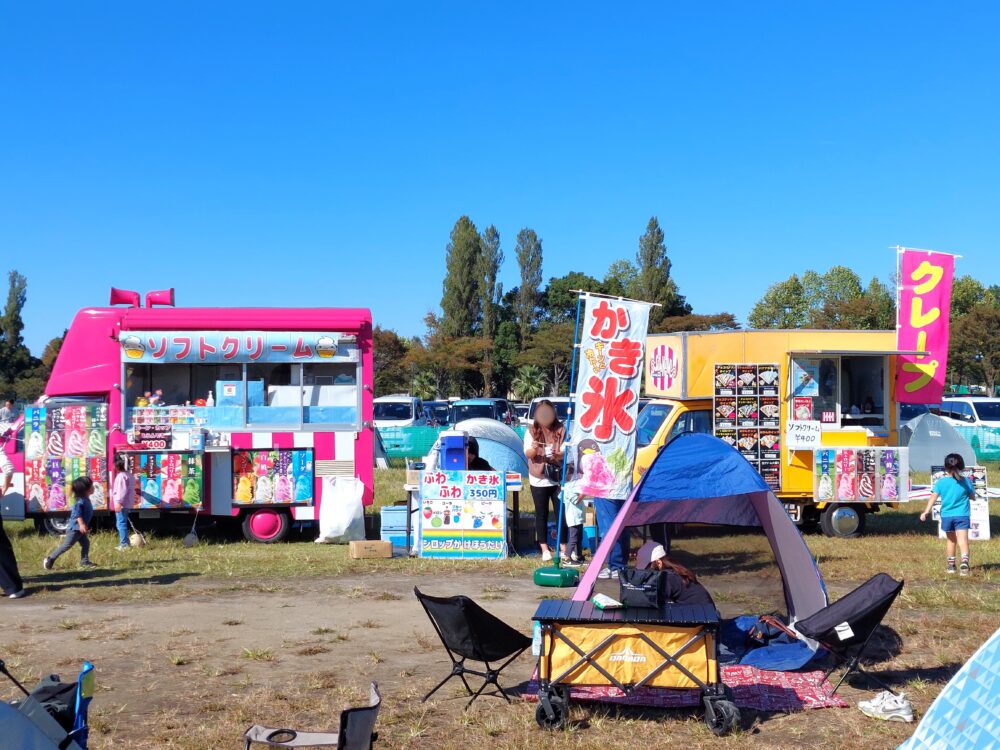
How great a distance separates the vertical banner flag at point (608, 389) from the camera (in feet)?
31.1

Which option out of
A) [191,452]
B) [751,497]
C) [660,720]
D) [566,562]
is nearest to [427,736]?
[660,720]

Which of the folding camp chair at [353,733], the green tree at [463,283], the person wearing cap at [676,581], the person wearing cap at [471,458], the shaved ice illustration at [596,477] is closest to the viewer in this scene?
the folding camp chair at [353,733]

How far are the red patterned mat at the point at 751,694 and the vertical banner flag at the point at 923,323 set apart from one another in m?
7.47

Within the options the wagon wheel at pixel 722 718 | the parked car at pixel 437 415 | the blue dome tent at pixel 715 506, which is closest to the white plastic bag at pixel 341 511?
the blue dome tent at pixel 715 506

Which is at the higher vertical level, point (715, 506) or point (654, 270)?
point (654, 270)

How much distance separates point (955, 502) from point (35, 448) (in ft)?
35.0

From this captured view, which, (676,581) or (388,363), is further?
(388,363)

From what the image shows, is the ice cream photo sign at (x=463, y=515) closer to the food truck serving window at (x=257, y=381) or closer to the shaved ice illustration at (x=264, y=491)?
the food truck serving window at (x=257, y=381)

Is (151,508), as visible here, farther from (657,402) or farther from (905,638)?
(905,638)

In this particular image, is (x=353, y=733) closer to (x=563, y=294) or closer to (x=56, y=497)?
(x=56, y=497)

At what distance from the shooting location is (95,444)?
12141mm

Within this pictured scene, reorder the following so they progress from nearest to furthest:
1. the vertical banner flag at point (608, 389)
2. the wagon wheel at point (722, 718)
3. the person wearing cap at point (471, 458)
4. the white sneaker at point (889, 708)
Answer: the wagon wheel at point (722, 718) → the white sneaker at point (889, 708) → the vertical banner flag at point (608, 389) → the person wearing cap at point (471, 458)

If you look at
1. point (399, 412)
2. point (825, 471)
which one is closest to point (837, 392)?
point (825, 471)

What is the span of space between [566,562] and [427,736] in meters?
5.56
